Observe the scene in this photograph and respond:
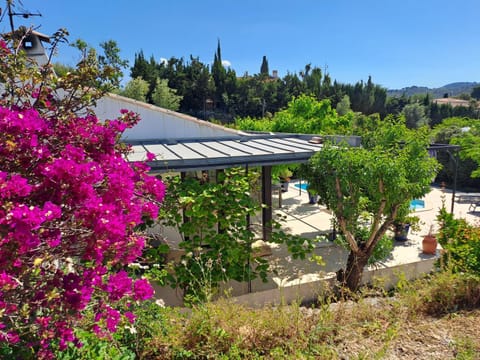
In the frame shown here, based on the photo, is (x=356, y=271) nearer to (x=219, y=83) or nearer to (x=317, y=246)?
(x=317, y=246)

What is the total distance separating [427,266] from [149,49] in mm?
47578

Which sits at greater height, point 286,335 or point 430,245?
point 286,335

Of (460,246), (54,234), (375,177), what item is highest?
(54,234)

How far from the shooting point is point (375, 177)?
5543 millimetres

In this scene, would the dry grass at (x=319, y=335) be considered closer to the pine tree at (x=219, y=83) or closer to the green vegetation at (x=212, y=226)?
the green vegetation at (x=212, y=226)

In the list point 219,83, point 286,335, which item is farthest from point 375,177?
point 219,83

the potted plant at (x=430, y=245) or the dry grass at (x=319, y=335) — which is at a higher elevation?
the dry grass at (x=319, y=335)

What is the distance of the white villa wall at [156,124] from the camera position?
29.0 ft

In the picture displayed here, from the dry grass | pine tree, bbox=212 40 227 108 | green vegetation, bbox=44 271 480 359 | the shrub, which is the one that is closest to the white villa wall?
the shrub

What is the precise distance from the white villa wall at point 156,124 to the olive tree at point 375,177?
4120 mm

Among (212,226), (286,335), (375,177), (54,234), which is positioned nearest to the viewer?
(54,234)

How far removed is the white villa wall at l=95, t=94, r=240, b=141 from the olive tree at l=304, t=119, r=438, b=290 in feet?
13.5

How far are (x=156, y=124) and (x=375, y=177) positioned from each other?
6476mm

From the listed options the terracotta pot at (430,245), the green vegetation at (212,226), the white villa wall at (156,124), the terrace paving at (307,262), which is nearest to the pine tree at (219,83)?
the terrace paving at (307,262)
